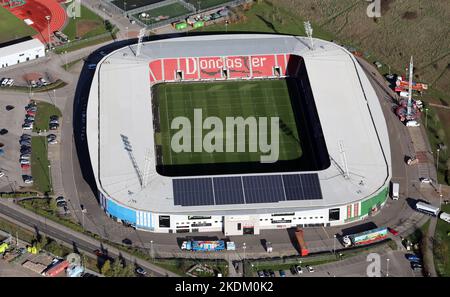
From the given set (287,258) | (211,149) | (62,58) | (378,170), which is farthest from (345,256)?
(62,58)

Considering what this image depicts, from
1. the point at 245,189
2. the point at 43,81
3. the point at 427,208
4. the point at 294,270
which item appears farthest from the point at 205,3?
the point at 294,270

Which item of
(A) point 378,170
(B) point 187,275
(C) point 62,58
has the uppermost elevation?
(C) point 62,58

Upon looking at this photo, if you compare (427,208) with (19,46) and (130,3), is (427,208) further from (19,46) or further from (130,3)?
(130,3)

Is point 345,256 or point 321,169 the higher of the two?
point 321,169

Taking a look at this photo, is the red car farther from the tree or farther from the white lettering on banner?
the white lettering on banner
